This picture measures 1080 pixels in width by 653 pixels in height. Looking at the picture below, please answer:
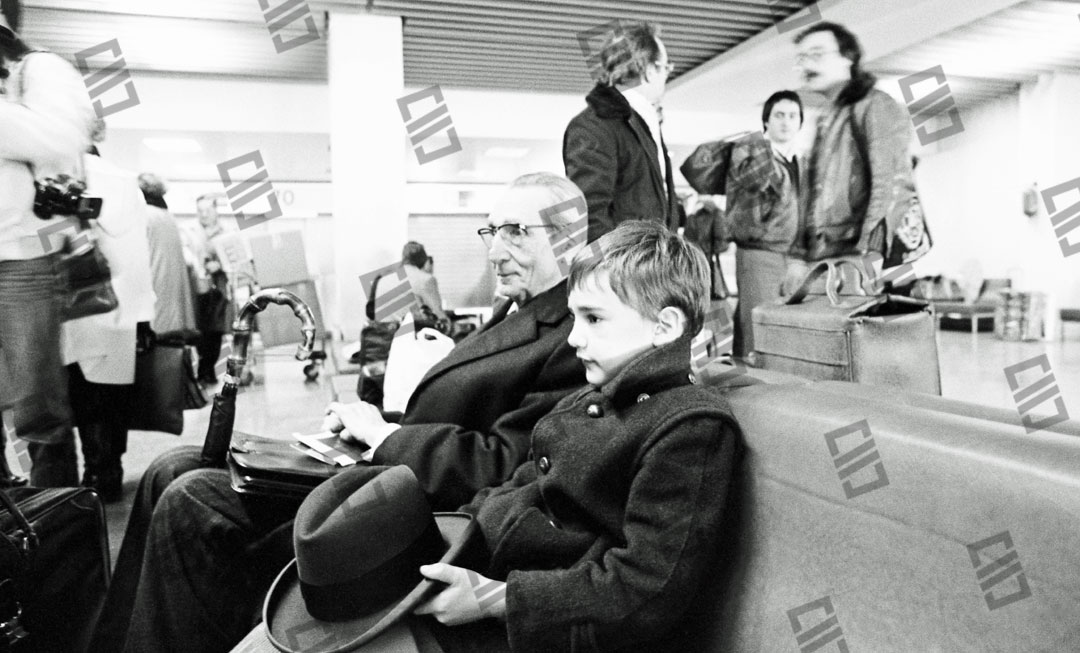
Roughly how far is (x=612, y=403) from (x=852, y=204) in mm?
1837

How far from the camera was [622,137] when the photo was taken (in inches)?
106

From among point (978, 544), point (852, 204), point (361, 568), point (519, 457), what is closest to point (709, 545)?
point (978, 544)

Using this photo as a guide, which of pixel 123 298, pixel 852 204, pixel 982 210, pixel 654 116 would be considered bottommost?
pixel 982 210

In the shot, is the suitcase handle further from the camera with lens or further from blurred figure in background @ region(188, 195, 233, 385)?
blurred figure in background @ region(188, 195, 233, 385)

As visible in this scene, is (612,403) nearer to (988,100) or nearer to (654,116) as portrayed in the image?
(654,116)

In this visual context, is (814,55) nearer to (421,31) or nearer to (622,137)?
(622,137)

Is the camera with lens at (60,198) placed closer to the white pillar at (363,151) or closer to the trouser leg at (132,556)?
the trouser leg at (132,556)

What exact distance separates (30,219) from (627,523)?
226 cm

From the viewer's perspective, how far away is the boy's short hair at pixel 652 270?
112cm

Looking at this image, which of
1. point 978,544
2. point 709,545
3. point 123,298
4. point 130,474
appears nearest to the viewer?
point 978,544

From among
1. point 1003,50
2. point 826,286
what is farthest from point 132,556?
point 1003,50

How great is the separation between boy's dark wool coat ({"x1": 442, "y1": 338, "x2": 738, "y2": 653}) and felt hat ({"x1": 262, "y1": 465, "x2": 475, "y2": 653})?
0.44ft

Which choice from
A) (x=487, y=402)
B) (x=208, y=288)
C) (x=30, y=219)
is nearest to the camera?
(x=487, y=402)

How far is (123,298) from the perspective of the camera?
10.1ft
